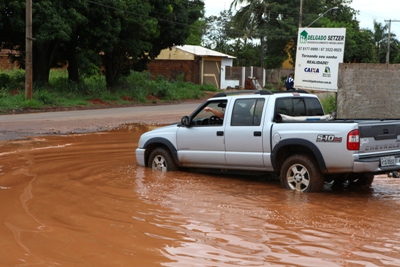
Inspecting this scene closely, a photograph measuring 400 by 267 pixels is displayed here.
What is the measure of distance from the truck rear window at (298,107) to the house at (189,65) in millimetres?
43740

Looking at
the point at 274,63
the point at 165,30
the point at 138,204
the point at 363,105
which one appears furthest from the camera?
the point at 274,63

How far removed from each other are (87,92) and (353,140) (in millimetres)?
28243

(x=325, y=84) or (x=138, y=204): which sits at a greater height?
(x=325, y=84)

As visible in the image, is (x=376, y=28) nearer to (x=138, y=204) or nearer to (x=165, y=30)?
(x=165, y=30)

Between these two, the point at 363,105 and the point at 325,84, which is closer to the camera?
the point at 363,105

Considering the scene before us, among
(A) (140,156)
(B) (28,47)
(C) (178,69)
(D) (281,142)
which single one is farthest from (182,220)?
(C) (178,69)

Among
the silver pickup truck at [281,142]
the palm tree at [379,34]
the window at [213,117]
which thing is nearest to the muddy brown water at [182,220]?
the silver pickup truck at [281,142]

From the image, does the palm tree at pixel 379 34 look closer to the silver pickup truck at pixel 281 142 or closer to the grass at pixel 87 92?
the grass at pixel 87 92

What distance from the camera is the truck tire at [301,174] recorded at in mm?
9352

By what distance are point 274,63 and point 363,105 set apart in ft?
176

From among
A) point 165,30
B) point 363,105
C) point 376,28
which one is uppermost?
point 376,28

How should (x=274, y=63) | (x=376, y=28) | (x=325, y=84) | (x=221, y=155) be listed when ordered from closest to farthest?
(x=221, y=155) < (x=325, y=84) < (x=274, y=63) < (x=376, y=28)

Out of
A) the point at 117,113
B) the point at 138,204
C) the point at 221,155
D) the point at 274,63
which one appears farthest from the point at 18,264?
the point at 274,63

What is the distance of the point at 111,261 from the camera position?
19.4 ft
